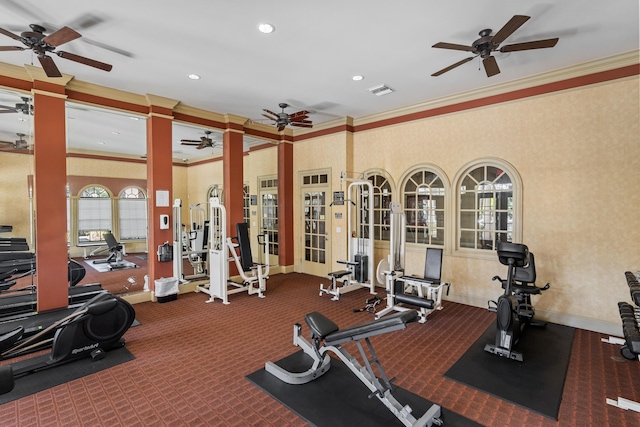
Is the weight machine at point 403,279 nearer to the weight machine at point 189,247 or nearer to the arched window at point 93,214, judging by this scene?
the weight machine at point 189,247

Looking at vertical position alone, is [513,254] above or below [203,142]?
below

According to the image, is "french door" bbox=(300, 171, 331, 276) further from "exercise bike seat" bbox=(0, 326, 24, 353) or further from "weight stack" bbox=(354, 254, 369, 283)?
"exercise bike seat" bbox=(0, 326, 24, 353)

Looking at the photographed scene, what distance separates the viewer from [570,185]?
4215 mm

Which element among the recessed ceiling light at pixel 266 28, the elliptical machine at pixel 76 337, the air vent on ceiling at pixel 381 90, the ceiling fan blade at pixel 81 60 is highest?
the air vent on ceiling at pixel 381 90

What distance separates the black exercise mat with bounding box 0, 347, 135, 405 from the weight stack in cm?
370

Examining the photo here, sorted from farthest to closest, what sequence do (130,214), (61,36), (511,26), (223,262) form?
(130,214), (223,262), (61,36), (511,26)

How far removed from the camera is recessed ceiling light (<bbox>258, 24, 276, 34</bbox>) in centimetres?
319

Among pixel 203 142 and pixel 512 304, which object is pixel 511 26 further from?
pixel 203 142

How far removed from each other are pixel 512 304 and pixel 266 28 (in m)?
3.99

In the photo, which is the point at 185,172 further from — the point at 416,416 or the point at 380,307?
the point at 416,416

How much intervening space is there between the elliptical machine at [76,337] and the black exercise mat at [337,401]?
175cm

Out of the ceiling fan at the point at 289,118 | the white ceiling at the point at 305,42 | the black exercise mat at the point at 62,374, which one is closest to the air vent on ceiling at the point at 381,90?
the white ceiling at the point at 305,42

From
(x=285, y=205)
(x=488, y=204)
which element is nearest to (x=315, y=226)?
(x=285, y=205)

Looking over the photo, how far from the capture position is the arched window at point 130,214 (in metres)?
8.21
